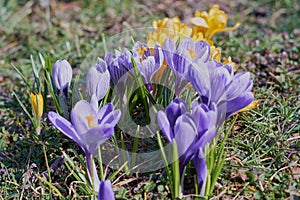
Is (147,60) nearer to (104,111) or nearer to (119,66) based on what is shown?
(119,66)

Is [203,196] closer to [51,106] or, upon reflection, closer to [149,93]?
[149,93]

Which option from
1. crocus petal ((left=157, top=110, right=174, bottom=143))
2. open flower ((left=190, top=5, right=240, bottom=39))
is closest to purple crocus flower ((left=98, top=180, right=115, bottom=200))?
crocus petal ((left=157, top=110, right=174, bottom=143))

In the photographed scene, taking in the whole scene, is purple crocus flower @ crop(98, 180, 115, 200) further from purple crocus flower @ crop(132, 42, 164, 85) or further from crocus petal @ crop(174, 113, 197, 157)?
purple crocus flower @ crop(132, 42, 164, 85)

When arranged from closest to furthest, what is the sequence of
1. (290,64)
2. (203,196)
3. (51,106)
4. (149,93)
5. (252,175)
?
(203,196), (252,175), (149,93), (51,106), (290,64)

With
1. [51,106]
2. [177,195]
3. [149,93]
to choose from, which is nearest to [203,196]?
[177,195]

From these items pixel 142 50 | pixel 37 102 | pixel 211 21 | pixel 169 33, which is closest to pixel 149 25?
pixel 211 21
